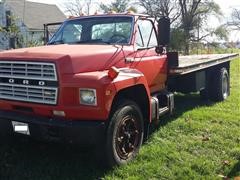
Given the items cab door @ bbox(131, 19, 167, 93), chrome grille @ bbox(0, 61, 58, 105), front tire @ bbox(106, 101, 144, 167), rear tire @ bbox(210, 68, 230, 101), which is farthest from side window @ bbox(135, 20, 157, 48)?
rear tire @ bbox(210, 68, 230, 101)

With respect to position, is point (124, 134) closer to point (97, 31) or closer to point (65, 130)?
point (65, 130)

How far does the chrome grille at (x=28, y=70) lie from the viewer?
4.62 meters

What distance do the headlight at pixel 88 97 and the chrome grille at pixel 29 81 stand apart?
31 cm

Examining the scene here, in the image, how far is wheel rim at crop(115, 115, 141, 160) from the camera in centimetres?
509

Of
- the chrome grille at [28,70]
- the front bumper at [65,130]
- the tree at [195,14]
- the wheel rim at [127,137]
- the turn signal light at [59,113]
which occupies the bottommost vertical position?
the wheel rim at [127,137]

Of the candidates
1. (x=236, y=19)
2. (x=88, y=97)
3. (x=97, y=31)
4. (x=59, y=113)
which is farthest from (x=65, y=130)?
(x=236, y=19)

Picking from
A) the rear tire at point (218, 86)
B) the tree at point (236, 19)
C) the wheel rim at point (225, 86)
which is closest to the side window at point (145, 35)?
the rear tire at point (218, 86)

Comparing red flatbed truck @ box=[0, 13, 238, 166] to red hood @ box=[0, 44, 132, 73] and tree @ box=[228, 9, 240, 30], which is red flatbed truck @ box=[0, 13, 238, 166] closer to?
red hood @ box=[0, 44, 132, 73]

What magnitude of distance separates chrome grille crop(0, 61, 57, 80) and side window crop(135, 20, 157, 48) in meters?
1.90

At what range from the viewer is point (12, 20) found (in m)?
14.0

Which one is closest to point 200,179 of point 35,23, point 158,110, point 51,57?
point 158,110

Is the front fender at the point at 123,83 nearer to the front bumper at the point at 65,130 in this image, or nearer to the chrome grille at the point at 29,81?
the front bumper at the point at 65,130

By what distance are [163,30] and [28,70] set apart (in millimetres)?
2325

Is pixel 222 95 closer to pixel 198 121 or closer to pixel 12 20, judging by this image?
pixel 198 121
